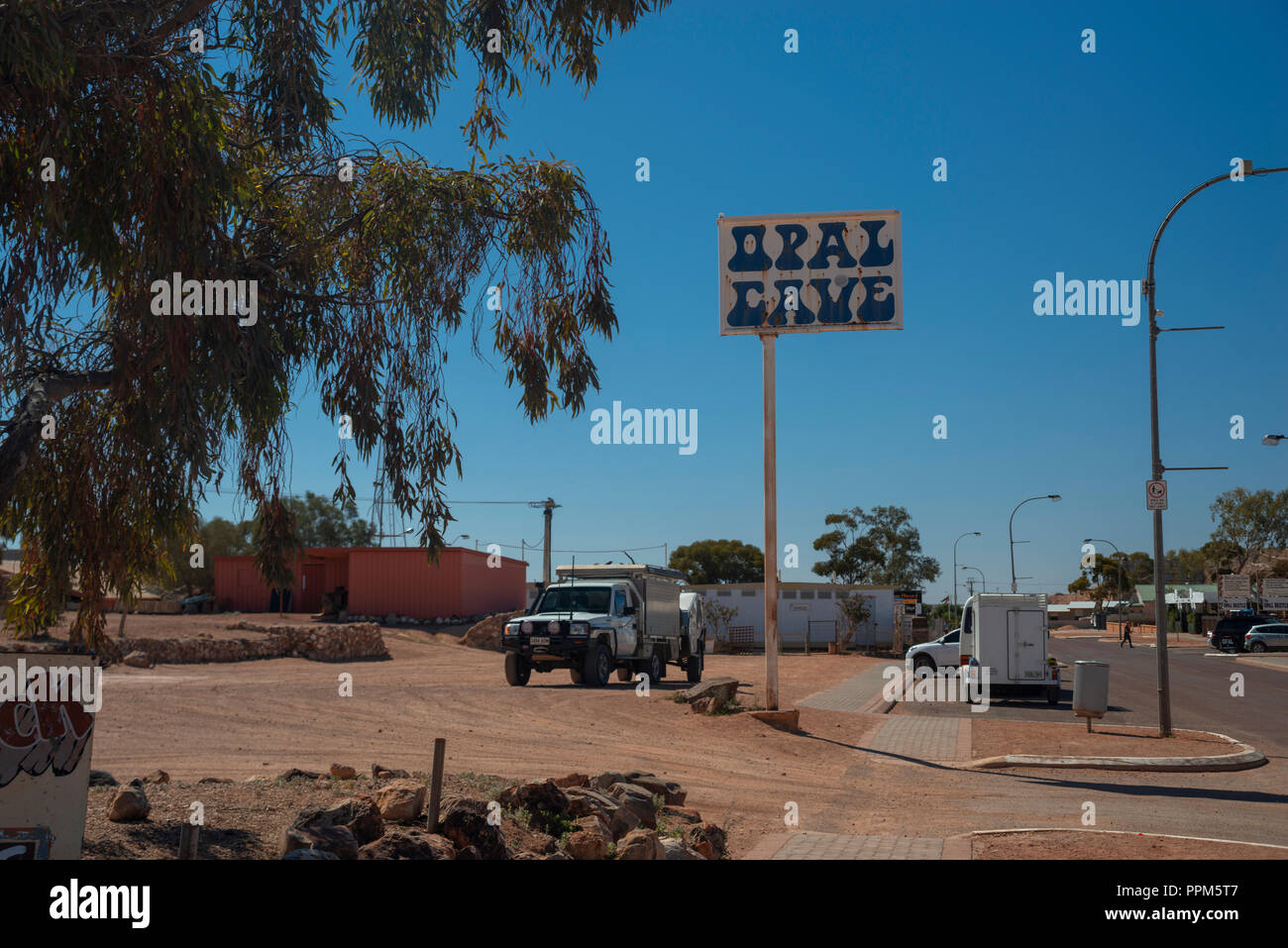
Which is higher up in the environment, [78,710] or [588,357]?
[588,357]

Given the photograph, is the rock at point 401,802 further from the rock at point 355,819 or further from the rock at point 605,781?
the rock at point 605,781

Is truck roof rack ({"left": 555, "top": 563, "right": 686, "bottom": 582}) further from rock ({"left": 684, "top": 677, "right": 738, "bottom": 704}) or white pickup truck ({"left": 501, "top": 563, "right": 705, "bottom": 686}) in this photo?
rock ({"left": 684, "top": 677, "right": 738, "bottom": 704})

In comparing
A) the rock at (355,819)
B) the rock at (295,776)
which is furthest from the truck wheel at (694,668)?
the rock at (355,819)

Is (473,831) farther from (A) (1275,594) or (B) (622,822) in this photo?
(A) (1275,594)

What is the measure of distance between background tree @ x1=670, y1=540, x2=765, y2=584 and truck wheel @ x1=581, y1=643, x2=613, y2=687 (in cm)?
7445

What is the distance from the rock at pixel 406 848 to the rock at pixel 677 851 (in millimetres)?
1651

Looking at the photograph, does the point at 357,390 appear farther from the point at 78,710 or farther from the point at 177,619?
the point at 177,619

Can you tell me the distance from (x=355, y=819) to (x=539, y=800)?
1.77 meters

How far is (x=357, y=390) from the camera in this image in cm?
696

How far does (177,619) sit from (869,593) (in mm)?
34359

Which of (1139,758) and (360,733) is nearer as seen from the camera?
(1139,758)

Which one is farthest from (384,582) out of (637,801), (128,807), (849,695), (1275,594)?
(1275,594)

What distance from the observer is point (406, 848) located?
6.18 metres
